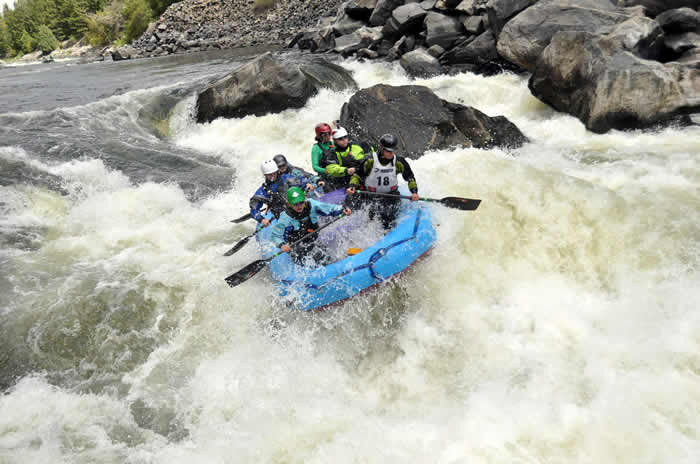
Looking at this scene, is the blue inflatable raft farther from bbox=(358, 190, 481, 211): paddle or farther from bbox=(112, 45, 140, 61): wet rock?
bbox=(112, 45, 140, 61): wet rock

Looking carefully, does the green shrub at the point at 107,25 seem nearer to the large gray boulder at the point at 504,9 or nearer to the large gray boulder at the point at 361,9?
the large gray boulder at the point at 361,9

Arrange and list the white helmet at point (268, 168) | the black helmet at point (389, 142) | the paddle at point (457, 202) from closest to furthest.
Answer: the black helmet at point (389, 142), the paddle at point (457, 202), the white helmet at point (268, 168)

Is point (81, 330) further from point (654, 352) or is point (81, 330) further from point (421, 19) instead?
point (421, 19)

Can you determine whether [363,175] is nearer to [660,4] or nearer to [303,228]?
[303,228]

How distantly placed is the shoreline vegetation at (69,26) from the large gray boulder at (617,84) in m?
49.0

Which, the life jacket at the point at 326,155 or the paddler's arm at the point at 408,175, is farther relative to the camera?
the life jacket at the point at 326,155

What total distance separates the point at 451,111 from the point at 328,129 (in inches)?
131

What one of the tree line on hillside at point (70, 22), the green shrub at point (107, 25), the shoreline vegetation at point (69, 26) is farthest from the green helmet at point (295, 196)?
the green shrub at point (107, 25)

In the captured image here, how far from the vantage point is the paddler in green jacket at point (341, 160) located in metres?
6.01

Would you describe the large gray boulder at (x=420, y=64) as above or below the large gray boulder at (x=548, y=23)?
below

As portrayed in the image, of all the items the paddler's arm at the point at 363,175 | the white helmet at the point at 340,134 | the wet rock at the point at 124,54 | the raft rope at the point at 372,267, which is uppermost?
the wet rock at the point at 124,54

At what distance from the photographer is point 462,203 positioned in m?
5.45

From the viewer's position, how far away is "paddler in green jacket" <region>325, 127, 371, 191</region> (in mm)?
6008

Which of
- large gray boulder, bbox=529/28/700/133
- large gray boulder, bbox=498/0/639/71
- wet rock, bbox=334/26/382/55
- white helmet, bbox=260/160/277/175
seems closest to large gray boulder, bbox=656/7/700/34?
large gray boulder, bbox=498/0/639/71
